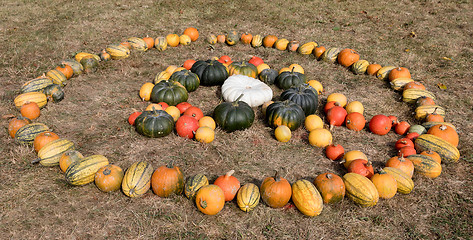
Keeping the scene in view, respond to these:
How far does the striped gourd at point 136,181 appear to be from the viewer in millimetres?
4957

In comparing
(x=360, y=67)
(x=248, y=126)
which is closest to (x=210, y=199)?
(x=248, y=126)

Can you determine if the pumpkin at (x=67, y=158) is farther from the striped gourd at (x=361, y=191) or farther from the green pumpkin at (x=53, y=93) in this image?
the striped gourd at (x=361, y=191)

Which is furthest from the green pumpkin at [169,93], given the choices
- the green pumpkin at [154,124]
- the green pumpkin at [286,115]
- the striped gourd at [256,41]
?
the striped gourd at [256,41]

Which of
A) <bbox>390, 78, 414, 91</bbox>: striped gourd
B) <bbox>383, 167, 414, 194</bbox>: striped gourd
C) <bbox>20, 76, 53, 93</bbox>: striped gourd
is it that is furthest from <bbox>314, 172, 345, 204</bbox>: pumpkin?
<bbox>20, 76, 53, 93</bbox>: striped gourd

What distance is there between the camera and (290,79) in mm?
8164

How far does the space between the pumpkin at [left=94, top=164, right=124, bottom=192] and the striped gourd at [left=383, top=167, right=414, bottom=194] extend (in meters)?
4.10

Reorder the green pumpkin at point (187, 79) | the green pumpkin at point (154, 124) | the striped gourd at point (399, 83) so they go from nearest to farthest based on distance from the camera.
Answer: the green pumpkin at point (154, 124), the green pumpkin at point (187, 79), the striped gourd at point (399, 83)

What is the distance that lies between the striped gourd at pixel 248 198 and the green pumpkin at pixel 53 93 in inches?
197

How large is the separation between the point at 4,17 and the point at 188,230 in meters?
12.3

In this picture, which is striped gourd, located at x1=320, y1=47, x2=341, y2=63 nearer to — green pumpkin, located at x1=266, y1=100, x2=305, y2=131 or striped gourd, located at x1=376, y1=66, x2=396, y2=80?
striped gourd, located at x1=376, y1=66, x2=396, y2=80

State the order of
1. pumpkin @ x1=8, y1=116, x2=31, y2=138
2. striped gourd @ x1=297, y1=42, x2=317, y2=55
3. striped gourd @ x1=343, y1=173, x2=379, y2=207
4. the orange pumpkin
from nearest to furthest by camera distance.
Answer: striped gourd @ x1=343, y1=173, x2=379, y2=207
the orange pumpkin
pumpkin @ x1=8, y1=116, x2=31, y2=138
striped gourd @ x1=297, y1=42, x2=317, y2=55

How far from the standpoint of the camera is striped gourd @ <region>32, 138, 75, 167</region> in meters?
5.49

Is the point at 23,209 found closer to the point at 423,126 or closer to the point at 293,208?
the point at 293,208

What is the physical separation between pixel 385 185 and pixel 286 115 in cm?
225
